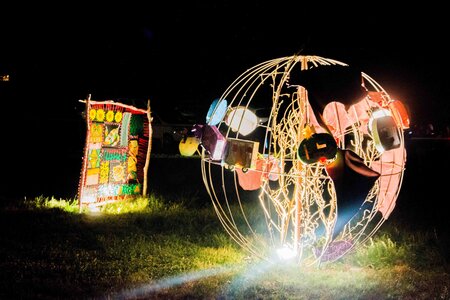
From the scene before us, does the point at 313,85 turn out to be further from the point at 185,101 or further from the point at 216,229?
the point at 185,101

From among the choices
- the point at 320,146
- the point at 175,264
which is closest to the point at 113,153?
the point at 175,264

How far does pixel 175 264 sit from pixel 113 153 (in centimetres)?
366

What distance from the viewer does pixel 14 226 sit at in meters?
6.73

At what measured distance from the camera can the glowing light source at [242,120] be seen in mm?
4966

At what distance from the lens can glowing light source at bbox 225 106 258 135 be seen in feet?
16.3

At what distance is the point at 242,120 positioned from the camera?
5.06 metres

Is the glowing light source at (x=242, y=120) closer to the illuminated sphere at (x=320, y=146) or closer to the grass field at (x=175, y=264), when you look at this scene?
the illuminated sphere at (x=320, y=146)

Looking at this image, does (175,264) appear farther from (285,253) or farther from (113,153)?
(113,153)

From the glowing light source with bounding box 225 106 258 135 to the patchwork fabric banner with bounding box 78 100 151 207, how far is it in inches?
135

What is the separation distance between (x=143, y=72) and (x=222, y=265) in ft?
57.5

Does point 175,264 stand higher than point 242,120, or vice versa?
point 242,120

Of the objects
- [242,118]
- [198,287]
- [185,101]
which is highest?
[185,101]

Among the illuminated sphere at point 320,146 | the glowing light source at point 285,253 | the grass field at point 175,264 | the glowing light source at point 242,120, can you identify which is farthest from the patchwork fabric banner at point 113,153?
the glowing light source at point 285,253

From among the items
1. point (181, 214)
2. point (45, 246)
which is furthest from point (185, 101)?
point (45, 246)
